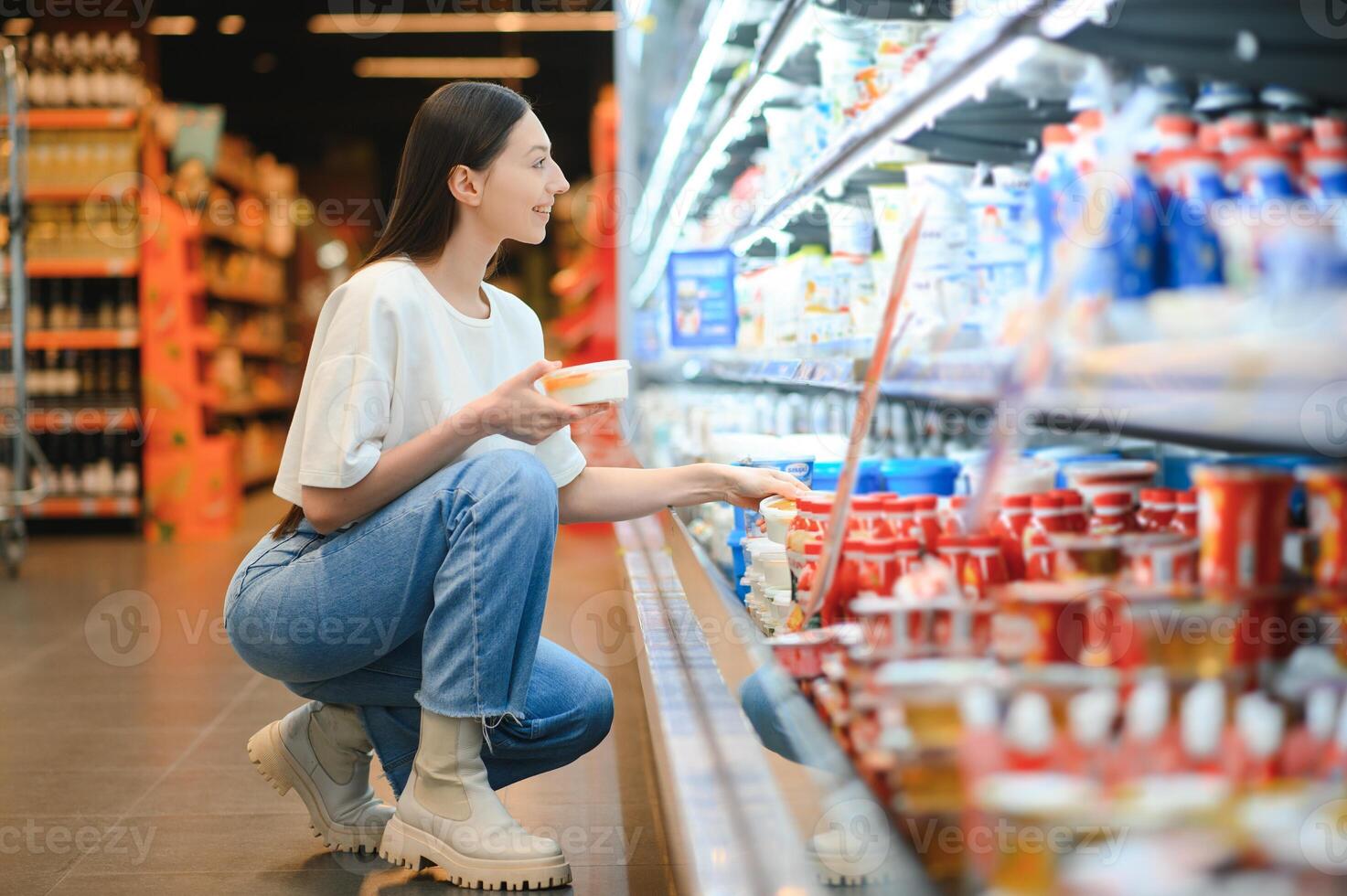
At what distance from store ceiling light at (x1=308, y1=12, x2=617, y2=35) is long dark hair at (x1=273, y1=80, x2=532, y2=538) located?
8774 mm

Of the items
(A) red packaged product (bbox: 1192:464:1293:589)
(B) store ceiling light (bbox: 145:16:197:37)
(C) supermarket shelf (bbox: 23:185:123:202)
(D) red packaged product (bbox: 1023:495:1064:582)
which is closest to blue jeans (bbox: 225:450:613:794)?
(D) red packaged product (bbox: 1023:495:1064:582)

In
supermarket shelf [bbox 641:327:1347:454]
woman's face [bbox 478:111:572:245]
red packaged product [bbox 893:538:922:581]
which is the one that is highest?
woman's face [bbox 478:111:572:245]

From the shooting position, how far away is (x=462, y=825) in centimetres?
184

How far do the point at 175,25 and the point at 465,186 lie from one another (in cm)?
845

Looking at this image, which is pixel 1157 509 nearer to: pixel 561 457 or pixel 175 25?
pixel 561 457

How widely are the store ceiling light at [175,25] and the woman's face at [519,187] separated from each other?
7.40m

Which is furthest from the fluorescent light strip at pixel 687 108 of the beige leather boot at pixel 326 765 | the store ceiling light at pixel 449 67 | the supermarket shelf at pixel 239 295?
the store ceiling light at pixel 449 67

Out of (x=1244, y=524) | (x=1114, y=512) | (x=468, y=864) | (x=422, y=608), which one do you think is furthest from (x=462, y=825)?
(x=1244, y=524)

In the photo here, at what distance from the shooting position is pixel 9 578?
5.30m

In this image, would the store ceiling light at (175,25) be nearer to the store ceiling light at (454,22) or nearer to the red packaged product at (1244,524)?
the store ceiling light at (454,22)

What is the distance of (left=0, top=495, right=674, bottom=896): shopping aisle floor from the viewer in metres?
2.02

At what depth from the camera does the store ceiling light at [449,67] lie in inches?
497

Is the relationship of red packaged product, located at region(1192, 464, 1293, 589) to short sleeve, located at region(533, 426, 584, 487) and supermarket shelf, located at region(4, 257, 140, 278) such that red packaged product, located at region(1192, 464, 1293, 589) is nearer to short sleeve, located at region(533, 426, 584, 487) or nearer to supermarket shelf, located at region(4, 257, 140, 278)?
short sleeve, located at region(533, 426, 584, 487)

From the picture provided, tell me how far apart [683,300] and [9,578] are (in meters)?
3.11
